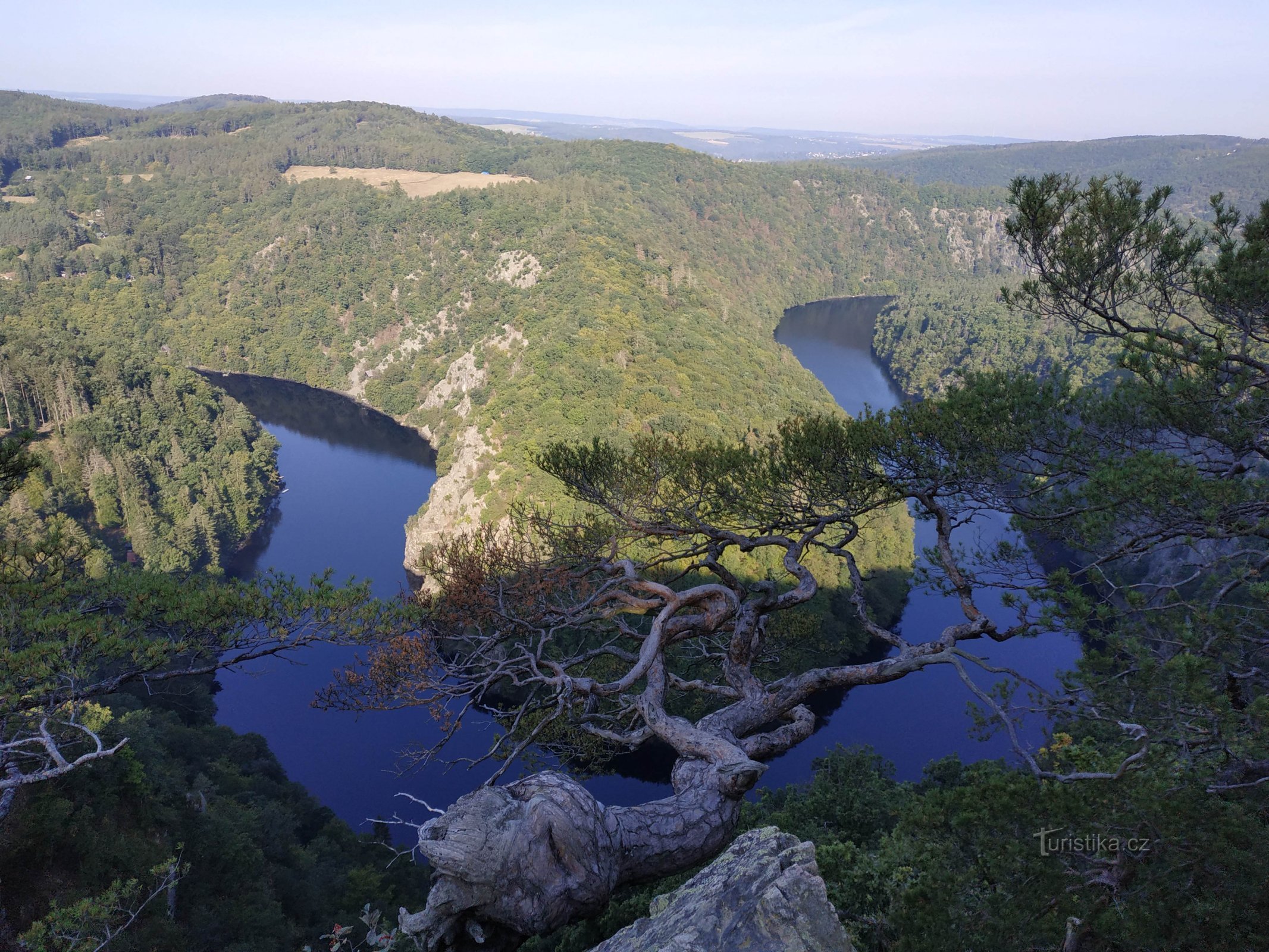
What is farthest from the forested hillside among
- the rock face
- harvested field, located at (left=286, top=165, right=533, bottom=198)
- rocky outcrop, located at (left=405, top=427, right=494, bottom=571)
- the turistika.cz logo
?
the turistika.cz logo

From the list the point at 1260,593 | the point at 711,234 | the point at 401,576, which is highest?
the point at 711,234

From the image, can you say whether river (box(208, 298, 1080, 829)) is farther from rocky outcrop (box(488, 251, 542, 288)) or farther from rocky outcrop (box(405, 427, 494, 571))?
rocky outcrop (box(488, 251, 542, 288))

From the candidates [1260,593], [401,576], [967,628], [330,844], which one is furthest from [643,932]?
[401,576]

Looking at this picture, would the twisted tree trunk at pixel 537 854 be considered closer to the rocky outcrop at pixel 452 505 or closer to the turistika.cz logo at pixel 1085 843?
the turistika.cz logo at pixel 1085 843

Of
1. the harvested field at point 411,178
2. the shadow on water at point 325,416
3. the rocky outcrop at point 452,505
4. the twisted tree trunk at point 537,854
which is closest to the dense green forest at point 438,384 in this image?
the rocky outcrop at point 452,505

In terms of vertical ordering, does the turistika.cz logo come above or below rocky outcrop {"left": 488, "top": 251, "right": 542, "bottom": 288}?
below

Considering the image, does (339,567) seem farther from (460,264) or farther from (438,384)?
(460,264)

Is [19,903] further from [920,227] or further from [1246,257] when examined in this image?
[920,227]
